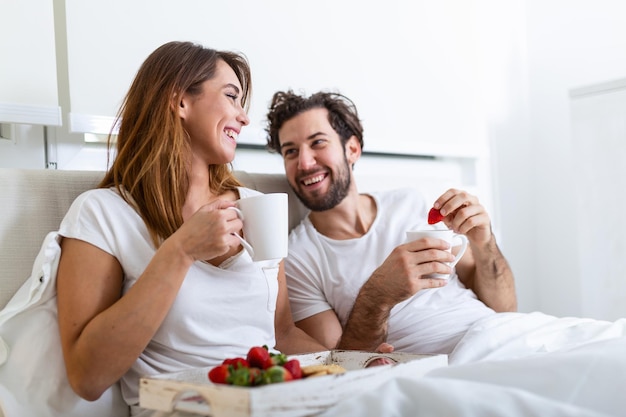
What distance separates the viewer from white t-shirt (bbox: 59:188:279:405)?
140 cm

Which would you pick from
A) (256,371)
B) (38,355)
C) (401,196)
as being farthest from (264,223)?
(401,196)

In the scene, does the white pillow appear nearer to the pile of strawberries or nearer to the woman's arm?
the woman's arm

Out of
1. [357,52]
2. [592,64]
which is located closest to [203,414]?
[357,52]

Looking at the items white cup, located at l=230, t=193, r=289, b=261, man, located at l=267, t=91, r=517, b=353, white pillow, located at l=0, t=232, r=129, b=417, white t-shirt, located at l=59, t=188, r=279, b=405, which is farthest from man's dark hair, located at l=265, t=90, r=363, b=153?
white pillow, located at l=0, t=232, r=129, b=417

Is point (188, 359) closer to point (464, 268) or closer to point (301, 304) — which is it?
point (301, 304)

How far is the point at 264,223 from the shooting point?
→ 4.32 ft

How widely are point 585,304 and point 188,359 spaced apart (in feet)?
5.95

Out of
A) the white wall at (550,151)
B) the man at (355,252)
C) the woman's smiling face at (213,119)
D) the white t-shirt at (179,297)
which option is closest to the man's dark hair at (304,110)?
the man at (355,252)

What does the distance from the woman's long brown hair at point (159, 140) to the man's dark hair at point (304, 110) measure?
1.38 feet

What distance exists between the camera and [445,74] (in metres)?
2.91

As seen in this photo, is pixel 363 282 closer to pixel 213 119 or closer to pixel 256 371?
pixel 213 119

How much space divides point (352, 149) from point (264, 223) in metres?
0.89

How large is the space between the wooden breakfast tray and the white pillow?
0.29 meters

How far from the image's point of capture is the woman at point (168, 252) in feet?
4.21
